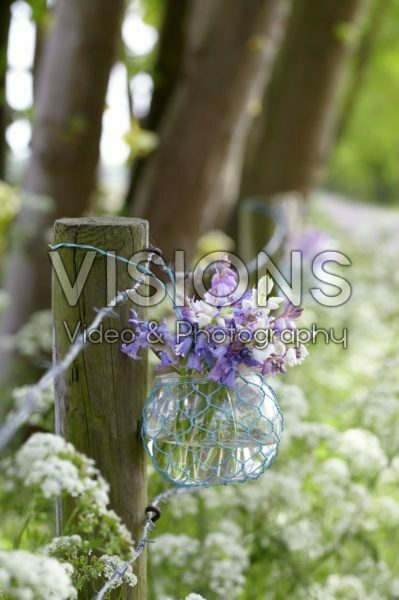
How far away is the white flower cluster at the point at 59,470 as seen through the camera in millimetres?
1824

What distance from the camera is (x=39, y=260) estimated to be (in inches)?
199

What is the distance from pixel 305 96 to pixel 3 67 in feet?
9.30

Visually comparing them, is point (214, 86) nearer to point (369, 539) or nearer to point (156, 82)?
point (156, 82)

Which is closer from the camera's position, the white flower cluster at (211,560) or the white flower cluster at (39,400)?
the white flower cluster at (211,560)

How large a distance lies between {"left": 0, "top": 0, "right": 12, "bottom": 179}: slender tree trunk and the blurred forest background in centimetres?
2

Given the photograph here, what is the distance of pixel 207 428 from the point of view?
75.5 inches

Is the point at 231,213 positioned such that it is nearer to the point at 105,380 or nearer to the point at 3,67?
the point at 3,67

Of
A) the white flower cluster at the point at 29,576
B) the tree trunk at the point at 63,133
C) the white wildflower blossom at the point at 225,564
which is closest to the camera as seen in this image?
the white flower cluster at the point at 29,576

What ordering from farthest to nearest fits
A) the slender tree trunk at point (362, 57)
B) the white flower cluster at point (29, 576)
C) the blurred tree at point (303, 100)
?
the slender tree trunk at point (362, 57), the blurred tree at point (303, 100), the white flower cluster at point (29, 576)

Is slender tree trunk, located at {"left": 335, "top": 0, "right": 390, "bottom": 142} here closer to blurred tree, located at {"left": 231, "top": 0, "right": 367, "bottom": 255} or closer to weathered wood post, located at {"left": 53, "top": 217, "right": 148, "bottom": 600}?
blurred tree, located at {"left": 231, "top": 0, "right": 367, "bottom": 255}

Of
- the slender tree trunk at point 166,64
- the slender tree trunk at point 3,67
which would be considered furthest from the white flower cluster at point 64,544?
the slender tree trunk at point 166,64

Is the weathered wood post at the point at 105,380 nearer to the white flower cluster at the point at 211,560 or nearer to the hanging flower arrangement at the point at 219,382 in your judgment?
the hanging flower arrangement at the point at 219,382

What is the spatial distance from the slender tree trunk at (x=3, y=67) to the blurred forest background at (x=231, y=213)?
0.02 meters

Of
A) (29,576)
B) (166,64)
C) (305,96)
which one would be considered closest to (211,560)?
(29,576)
